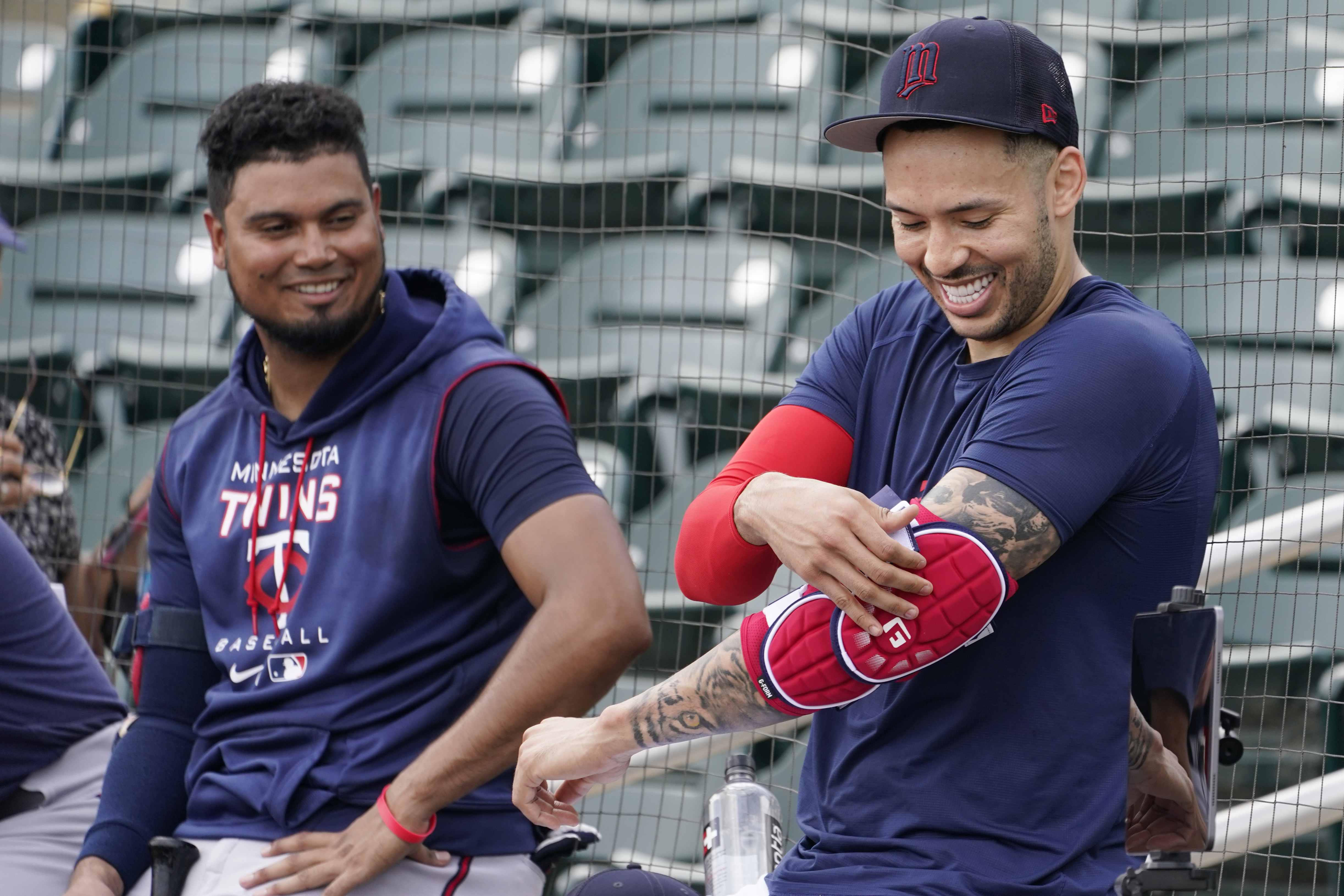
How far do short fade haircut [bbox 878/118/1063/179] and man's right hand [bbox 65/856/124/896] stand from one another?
5.04 feet

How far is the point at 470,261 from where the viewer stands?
3461 mm

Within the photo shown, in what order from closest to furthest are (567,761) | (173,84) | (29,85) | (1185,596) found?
(1185,596), (567,761), (173,84), (29,85)

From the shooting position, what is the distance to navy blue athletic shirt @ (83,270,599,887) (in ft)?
6.42

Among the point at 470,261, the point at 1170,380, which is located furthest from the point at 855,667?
the point at 470,261

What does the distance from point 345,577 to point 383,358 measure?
0.35m

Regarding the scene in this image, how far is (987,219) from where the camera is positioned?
1405 mm

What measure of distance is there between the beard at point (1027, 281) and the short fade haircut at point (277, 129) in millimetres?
1144

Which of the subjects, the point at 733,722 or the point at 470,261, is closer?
the point at 733,722

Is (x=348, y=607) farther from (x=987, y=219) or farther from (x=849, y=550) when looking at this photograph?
(x=987, y=219)

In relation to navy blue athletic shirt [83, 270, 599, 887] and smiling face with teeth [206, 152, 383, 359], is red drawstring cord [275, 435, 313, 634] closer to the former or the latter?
navy blue athletic shirt [83, 270, 599, 887]

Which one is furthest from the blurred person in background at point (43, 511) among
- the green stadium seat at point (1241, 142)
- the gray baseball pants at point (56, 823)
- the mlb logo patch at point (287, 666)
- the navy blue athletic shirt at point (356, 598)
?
the green stadium seat at point (1241, 142)

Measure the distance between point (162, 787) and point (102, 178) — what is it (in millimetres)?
2086

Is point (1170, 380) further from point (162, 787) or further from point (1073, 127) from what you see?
point (162, 787)

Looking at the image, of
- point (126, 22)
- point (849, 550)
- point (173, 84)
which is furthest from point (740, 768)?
point (126, 22)
